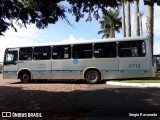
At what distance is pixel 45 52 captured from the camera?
957 inches

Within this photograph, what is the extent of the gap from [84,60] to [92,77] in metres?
1.24

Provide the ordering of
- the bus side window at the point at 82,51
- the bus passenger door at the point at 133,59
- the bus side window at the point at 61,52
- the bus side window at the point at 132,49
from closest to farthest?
1. the bus passenger door at the point at 133,59
2. the bus side window at the point at 132,49
3. the bus side window at the point at 82,51
4. the bus side window at the point at 61,52

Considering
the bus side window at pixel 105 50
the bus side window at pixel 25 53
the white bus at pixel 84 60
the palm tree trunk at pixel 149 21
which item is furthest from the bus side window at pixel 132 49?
the bus side window at pixel 25 53

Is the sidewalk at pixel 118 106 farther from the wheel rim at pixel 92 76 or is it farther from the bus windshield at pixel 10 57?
the bus windshield at pixel 10 57

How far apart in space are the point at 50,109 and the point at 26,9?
3288 mm

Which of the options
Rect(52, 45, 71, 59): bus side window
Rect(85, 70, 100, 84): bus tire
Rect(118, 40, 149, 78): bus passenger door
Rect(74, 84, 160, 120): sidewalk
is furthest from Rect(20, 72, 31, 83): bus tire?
Rect(74, 84, 160, 120): sidewalk

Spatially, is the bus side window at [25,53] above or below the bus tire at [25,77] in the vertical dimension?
above

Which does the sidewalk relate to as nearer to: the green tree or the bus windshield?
the green tree

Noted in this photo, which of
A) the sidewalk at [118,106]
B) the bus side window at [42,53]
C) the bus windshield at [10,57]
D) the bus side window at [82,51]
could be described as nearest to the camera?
the sidewalk at [118,106]

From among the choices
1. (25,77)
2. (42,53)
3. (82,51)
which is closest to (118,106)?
(82,51)

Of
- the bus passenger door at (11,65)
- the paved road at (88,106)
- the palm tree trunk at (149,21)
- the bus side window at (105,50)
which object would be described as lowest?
the paved road at (88,106)

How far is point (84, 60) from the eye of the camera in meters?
22.8

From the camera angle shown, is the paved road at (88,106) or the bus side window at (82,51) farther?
the bus side window at (82,51)

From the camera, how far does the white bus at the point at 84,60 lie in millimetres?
21422
